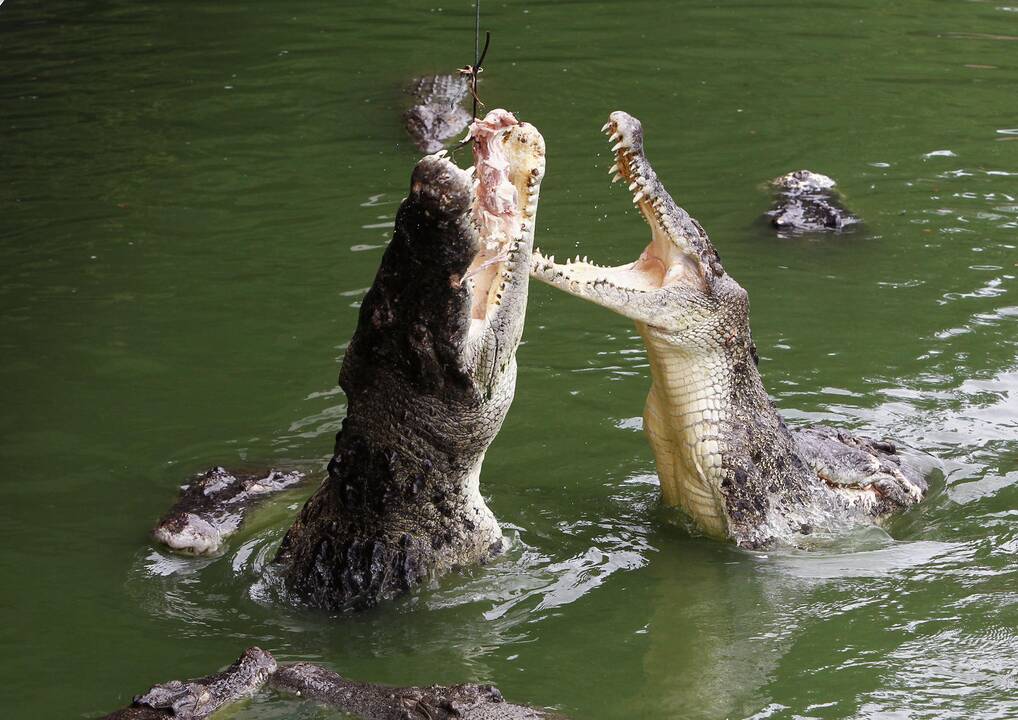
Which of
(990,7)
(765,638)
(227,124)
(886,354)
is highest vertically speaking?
(990,7)

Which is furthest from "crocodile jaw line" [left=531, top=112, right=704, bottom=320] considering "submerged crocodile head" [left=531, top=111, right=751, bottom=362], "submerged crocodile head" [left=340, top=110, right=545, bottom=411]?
"submerged crocodile head" [left=340, top=110, right=545, bottom=411]

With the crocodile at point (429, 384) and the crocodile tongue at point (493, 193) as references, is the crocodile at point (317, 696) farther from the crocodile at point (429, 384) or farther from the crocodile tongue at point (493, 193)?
the crocodile tongue at point (493, 193)

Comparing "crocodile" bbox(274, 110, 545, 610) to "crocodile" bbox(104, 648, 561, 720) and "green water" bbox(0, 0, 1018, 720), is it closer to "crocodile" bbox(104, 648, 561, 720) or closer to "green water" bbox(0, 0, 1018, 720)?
"green water" bbox(0, 0, 1018, 720)

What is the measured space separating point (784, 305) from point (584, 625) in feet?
14.5

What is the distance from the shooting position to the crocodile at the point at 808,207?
11422 mm

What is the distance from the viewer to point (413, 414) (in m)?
6.28

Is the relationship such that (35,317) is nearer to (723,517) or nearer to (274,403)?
(274,403)

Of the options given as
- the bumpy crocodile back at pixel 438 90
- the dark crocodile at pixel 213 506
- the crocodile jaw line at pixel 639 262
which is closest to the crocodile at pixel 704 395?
the crocodile jaw line at pixel 639 262

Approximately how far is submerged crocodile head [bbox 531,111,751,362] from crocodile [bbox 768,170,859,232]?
4423 millimetres

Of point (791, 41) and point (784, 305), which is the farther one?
point (791, 41)

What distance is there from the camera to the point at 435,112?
13.9 meters

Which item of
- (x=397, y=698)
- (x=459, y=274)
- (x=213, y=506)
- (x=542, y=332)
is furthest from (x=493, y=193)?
(x=542, y=332)

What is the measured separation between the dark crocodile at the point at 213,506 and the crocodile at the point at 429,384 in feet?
1.94

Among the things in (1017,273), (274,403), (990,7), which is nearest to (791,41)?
(990,7)
